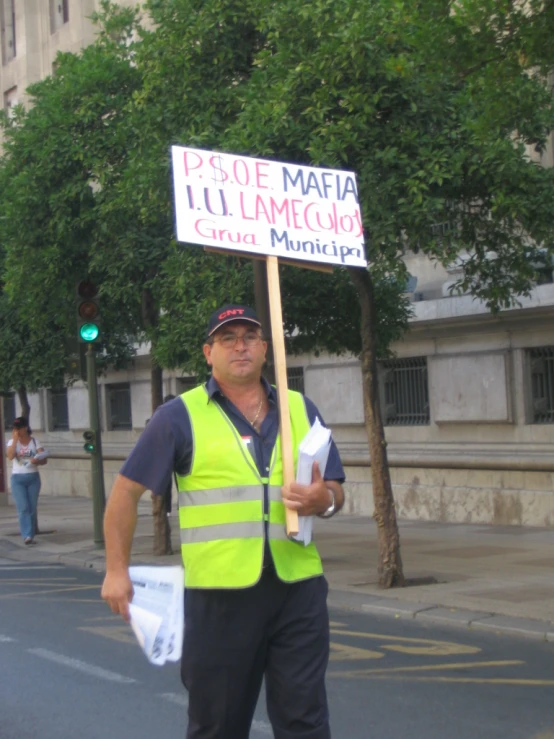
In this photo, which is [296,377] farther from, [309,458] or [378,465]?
[309,458]

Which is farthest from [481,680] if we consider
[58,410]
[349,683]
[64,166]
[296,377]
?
[58,410]

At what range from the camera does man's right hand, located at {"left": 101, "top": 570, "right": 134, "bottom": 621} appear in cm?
414

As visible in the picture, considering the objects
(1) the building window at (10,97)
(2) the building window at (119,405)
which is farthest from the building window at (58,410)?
(1) the building window at (10,97)

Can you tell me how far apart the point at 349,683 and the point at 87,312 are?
9.31 meters

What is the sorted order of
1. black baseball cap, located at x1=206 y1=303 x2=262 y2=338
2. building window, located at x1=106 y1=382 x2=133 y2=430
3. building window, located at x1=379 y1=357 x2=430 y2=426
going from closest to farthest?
black baseball cap, located at x1=206 y1=303 x2=262 y2=338 < building window, located at x1=379 y1=357 x2=430 y2=426 < building window, located at x1=106 y1=382 x2=133 y2=430

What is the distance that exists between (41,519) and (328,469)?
1824cm

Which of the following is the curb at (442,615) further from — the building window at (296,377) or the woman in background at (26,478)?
the building window at (296,377)

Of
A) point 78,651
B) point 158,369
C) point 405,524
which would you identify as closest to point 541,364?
point 405,524

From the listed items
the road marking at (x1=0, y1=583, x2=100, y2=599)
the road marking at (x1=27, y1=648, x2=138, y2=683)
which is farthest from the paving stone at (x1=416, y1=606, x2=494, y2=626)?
the road marking at (x1=0, y1=583, x2=100, y2=599)

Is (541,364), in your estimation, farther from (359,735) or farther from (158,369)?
(359,735)

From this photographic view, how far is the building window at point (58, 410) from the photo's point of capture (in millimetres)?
30672

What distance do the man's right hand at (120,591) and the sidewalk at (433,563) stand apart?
17.2 feet

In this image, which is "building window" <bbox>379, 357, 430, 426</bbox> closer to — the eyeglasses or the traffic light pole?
the traffic light pole

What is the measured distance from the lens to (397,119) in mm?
10570
